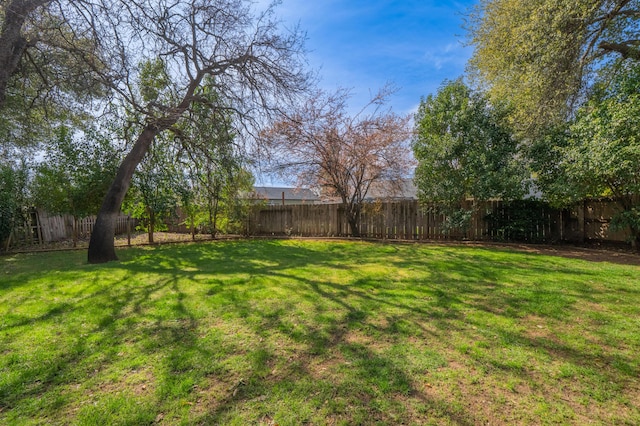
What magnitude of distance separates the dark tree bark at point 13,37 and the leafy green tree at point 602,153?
1250 cm

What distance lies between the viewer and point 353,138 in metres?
11.4

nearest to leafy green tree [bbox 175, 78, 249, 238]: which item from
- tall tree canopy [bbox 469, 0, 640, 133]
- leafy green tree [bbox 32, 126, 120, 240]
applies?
leafy green tree [bbox 32, 126, 120, 240]

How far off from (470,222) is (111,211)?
10.8 metres

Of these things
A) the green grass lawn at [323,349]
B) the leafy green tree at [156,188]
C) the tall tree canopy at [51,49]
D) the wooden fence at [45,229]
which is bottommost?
the green grass lawn at [323,349]

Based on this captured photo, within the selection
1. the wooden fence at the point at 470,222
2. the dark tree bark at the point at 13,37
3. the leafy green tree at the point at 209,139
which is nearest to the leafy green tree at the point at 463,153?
the wooden fence at the point at 470,222

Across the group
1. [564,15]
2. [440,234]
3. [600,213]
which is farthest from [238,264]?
[600,213]

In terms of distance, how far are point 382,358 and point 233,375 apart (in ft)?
4.16

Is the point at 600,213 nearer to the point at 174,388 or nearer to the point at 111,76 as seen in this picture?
the point at 174,388

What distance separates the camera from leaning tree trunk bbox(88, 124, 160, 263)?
24.8 ft

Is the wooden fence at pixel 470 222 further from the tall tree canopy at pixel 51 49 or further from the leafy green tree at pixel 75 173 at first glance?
the tall tree canopy at pixel 51 49

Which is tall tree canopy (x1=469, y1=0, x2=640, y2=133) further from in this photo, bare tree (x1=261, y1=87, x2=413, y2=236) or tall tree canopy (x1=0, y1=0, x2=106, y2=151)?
tall tree canopy (x1=0, y1=0, x2=106, y2=151)

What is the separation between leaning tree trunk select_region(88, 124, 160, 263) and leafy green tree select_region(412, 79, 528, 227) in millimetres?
8549

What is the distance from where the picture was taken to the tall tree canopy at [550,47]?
7801 millimetres

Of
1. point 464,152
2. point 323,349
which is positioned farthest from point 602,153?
point 323,349
